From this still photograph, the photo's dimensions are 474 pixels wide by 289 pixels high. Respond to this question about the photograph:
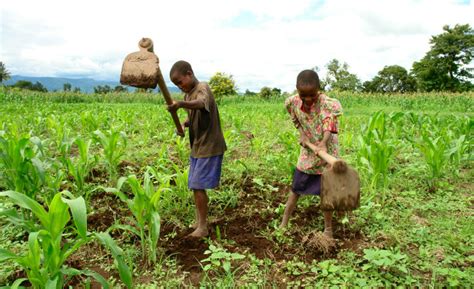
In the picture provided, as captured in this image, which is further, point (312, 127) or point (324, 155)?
point (312, 127)

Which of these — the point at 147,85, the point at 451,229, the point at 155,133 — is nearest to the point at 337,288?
the point at 451,229

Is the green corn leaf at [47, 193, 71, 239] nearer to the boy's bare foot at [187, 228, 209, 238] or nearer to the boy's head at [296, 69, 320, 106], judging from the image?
the boy's bare foot at [187, 228, 209, 238]

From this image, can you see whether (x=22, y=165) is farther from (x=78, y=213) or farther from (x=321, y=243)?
(x=321, y=243)

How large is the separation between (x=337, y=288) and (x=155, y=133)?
18.4 feet

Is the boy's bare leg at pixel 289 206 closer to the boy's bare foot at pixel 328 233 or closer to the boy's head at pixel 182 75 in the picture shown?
the boy's bare foot at pixel 328 233

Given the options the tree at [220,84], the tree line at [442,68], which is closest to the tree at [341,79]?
the tree line at [442,68]

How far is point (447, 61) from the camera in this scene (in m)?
50.2

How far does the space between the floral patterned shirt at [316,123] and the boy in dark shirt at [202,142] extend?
61 cm

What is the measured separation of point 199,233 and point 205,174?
0.47 meters

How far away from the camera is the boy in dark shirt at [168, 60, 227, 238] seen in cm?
271

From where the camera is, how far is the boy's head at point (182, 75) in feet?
8.69

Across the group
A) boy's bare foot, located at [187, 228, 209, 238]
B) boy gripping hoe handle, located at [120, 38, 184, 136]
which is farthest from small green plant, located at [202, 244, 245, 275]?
boy gripping hoe handle, located at [120, 38, 184, 136]

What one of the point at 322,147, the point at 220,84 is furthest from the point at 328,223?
the point at 220,84

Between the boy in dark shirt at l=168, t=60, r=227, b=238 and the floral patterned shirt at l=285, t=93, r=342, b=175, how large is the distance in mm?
608
